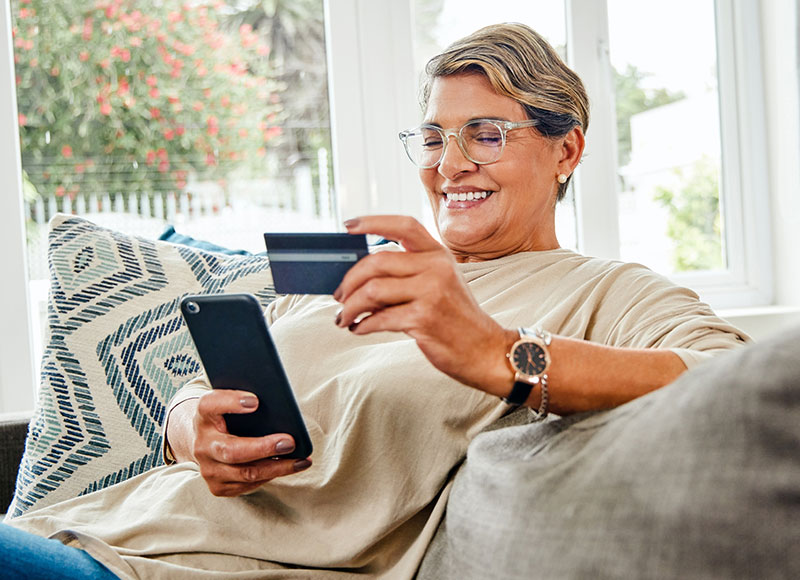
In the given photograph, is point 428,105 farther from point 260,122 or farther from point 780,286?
point 780,286

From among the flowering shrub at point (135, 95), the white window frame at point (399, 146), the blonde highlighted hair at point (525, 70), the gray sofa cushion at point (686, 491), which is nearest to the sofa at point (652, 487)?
the gray sofa cushion at point (686, 491)

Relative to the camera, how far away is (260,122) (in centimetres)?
252

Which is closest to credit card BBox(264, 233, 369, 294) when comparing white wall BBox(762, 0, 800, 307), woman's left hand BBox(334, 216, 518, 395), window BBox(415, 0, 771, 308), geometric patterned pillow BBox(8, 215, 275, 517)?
woman's left hand BBox(334, 216, 518, 395)

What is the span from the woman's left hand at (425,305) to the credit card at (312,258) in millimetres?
20

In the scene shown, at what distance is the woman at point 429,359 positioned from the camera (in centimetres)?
85

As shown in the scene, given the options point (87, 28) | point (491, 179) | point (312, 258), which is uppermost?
point (87, 28)

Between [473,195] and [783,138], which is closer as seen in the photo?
[473,195]

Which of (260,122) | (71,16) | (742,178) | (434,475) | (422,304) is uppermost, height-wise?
(71,16)

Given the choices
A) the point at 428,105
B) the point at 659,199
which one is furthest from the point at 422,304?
the point at 659,199

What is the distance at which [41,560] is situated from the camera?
3.06 feet

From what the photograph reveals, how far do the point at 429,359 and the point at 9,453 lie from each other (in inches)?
49.0

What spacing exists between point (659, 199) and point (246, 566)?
6.81 feet

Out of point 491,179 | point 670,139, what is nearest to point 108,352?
point 491,179

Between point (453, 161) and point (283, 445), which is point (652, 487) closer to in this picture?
point (283, 445)
